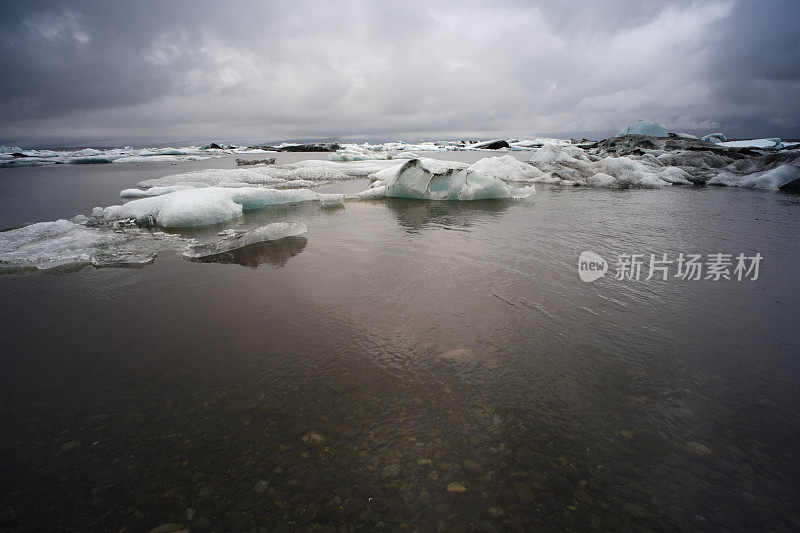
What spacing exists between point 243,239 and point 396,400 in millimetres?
3773

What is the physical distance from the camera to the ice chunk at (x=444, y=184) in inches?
368

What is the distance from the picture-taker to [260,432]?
1.78 m

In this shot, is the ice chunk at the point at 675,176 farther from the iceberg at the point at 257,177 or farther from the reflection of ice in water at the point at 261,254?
the reflection of ice in water at the point at 261,254

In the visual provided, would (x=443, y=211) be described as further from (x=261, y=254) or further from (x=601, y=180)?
(x=601, y=180)

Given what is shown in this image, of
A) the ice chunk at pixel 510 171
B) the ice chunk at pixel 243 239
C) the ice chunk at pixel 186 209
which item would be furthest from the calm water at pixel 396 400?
the ice chunk at pixel 510 171

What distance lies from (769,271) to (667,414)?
3443mm

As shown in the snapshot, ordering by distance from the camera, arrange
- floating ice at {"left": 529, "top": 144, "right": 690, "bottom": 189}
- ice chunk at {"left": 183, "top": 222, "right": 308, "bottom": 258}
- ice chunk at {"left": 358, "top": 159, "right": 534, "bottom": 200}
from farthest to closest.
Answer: floating ice at {"left": 529, "top": 144, "right": 690, "bottom": 189}, ice chunk at {"left": 358, "top": 159, "right": 534, "bottom": 200}, ice chunk at {"left": 183, "top": 222, "right": 308, "bottom": 258}

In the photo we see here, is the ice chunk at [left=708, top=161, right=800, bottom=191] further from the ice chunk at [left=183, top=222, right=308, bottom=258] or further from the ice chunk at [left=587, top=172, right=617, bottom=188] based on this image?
the ice chunk at [left=183, top=222, right=308, bottom=258]

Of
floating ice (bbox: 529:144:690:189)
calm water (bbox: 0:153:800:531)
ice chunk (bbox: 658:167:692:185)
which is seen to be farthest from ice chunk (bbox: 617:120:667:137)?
calm water (bbox: 0:153:800:531)

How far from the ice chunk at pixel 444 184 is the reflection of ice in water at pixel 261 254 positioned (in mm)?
4748

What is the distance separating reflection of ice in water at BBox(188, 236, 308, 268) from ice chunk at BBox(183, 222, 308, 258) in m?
0.06

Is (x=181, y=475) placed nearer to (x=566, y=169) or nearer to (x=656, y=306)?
(x=656, y=306)

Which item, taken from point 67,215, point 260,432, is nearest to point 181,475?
point 260,432

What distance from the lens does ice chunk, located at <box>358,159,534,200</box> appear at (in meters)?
9.34
